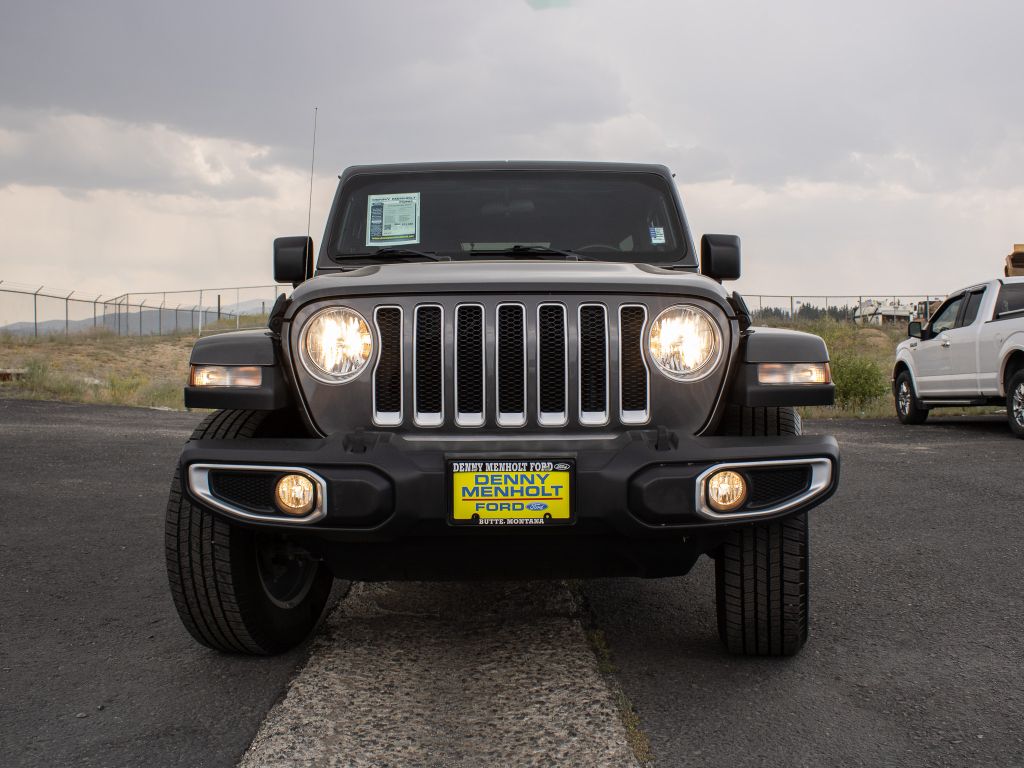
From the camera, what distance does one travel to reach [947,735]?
Answer: 8.73ft

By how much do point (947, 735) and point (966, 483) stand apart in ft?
17.0

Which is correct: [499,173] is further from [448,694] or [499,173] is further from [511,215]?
[448,694]

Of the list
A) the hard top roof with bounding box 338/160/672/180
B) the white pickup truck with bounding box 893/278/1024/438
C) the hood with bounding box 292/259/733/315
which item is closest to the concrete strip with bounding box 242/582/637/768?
the hood with bounding box 292/259/733/315

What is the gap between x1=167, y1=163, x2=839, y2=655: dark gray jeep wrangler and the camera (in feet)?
9.00

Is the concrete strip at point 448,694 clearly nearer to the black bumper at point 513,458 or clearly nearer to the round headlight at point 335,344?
the black bumper at point 513,458

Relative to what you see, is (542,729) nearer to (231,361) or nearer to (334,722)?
(334,722)

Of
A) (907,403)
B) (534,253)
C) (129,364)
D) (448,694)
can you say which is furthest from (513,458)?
(129,364)

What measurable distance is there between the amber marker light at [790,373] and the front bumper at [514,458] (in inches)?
8.4

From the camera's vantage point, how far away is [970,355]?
11.2 meters

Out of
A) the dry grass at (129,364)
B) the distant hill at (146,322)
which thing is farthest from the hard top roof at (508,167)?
the distant hill at (146,322)

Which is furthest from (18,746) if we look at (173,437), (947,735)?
(173,437)

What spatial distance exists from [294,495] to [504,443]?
2.15ft

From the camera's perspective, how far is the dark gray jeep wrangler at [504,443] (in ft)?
9.00

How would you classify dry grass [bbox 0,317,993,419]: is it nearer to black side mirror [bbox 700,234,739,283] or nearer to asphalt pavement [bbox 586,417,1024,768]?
asphalt pavement [bbox 586,417,1024,768]
